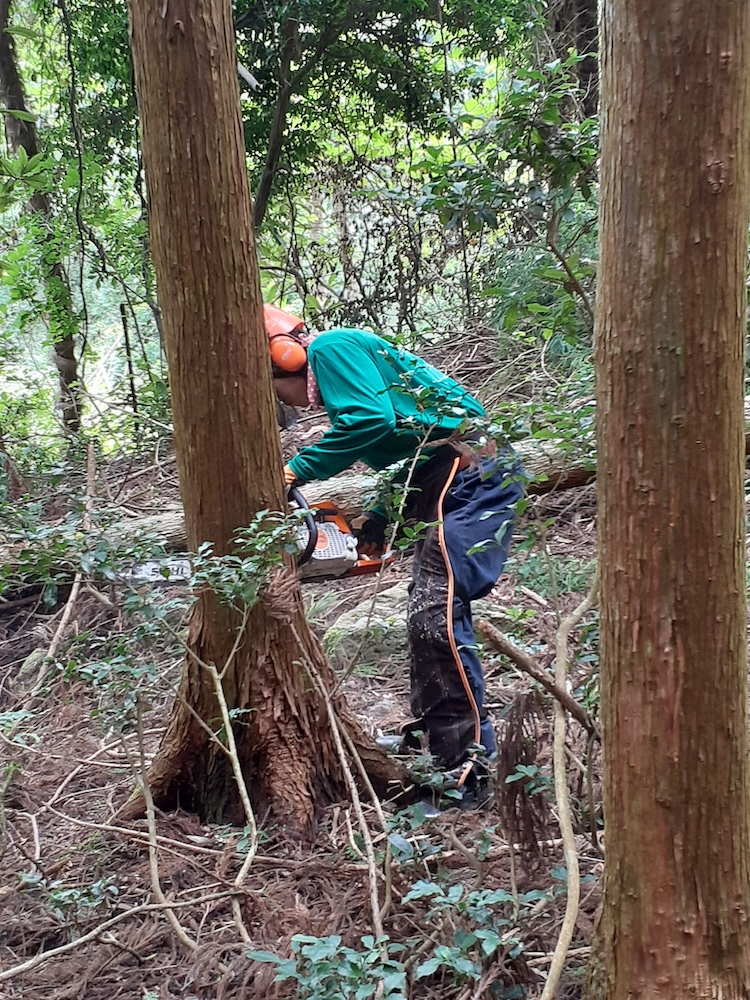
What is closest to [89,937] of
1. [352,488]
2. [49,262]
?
[352,488]

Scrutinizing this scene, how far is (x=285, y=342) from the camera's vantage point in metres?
3.52

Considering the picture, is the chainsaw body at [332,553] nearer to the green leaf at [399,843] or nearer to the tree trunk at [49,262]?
the green leaf at [399,843]

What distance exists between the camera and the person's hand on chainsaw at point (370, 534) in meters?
3.92

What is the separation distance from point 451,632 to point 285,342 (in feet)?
4.49

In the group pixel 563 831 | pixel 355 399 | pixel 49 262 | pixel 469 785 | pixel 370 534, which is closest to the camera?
pixel 563 831

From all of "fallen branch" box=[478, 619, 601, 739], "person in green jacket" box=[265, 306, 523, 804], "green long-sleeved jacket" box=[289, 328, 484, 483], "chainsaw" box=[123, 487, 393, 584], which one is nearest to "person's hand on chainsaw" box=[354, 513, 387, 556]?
"chainsaw" box=[123, 487, 393, 584]

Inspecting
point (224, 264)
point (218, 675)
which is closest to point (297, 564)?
point (218, 675)

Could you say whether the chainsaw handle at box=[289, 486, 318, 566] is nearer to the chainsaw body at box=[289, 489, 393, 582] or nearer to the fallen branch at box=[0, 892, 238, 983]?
the chainsaw body at box=[289, 489, 393, 582]

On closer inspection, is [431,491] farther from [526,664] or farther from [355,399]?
[526,664]

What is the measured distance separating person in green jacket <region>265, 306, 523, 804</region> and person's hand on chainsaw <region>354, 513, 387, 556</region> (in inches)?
12.2

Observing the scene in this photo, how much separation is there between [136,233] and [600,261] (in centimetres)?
629

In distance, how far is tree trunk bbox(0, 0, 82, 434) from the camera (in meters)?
6.75

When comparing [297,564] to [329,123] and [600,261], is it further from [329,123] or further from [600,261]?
[329,123]

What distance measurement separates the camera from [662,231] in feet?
4.53
